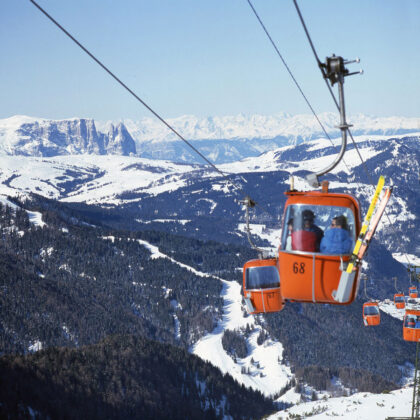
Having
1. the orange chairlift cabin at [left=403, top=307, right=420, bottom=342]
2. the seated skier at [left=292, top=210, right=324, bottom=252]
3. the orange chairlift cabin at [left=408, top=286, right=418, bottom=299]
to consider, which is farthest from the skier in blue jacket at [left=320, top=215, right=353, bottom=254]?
the orange chairlift cabin at [left=408, top=286, right=418, bottom=299]

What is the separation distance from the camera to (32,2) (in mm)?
17406

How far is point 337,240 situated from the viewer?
87.1 feet

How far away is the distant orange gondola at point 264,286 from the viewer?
1553 inches

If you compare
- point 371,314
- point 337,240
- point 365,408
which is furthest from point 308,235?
point 365,408

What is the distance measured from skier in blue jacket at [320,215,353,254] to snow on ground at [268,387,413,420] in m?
129

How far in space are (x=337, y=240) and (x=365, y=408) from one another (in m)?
153

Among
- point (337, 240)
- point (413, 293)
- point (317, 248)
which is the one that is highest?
point (337, 240)

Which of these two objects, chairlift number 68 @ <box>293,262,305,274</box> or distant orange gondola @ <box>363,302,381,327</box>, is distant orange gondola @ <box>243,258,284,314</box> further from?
distant orange gondola @ <box>363,302,381,327</box>

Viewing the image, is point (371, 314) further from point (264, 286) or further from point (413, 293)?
point (264, 286)

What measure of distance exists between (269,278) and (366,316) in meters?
54.4

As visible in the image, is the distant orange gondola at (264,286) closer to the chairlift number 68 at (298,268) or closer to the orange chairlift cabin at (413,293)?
the chairlift number 68 at (298,268)

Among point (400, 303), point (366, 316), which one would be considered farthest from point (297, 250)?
point (400, 303)

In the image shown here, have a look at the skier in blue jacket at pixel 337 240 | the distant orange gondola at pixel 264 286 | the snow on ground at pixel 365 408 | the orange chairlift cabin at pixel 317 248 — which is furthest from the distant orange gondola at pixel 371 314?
the skier in blue jacket at pixel 337 240

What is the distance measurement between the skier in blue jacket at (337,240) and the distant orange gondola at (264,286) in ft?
40.3
